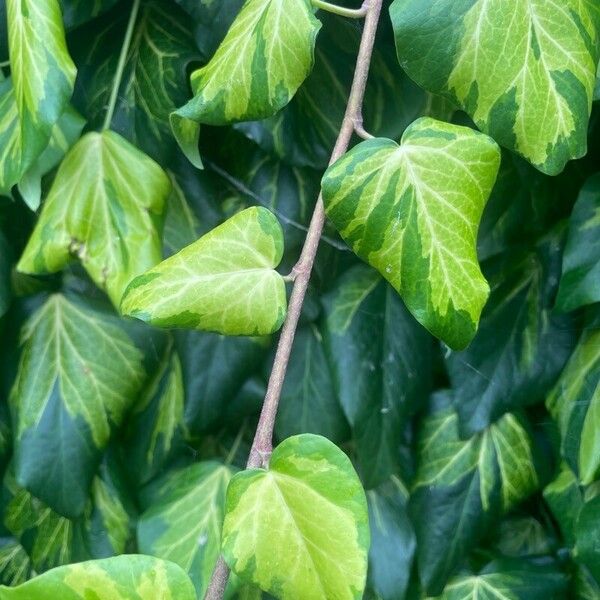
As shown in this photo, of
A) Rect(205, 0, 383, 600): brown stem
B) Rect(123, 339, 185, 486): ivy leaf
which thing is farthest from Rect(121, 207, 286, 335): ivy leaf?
Rect(123, 339, 185, 486): ivy leaf

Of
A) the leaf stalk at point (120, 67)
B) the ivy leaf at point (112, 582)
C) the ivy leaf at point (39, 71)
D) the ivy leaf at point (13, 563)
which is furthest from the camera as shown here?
the ivy leaf at point (13, 563)

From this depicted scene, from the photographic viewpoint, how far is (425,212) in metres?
0.38

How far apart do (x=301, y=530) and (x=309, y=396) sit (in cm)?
23

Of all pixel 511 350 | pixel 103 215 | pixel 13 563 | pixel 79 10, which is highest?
pixel 79 10

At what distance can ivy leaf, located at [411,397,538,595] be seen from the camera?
22.8 inches

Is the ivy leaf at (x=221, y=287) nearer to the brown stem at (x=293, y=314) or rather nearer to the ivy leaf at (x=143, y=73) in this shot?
the brown stem at (x=293, y=314)

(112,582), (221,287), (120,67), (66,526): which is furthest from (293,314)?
(66,526)

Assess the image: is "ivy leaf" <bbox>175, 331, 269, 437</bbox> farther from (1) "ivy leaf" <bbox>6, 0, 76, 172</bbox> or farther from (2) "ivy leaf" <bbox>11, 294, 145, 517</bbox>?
(1) "ivy leaf" <bbox>6, 0, 76, 172</bbox>

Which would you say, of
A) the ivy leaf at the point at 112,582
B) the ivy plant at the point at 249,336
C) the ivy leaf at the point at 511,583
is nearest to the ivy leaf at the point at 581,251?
the ivy plant at the point at 249,336

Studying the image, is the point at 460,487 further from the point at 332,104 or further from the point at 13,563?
the point at 13,563

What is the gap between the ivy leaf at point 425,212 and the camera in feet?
1.21

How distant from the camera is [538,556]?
23.7 inches

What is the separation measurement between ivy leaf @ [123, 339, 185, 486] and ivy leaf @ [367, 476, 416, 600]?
159 millimetres

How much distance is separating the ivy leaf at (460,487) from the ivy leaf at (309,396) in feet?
0.25
